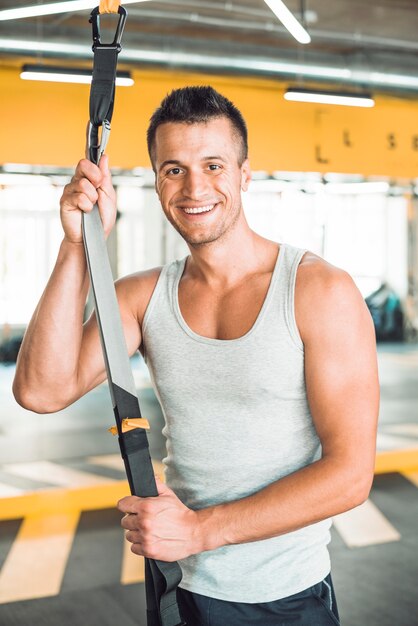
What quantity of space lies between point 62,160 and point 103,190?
453 centimetres

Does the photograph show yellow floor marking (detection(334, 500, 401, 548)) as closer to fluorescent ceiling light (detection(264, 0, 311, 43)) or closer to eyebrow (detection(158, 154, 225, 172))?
fluorescent ceiling light (detection(264, 0, 311, 43))

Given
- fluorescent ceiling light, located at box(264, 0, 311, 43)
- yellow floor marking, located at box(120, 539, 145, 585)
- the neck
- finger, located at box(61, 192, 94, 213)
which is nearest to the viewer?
finger, located at box(61, 192, 94, 213)

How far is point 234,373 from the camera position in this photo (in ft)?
3.62

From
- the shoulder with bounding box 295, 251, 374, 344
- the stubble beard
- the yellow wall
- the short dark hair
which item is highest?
the yellow wall

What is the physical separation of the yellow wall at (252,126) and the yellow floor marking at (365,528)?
300 centimetres

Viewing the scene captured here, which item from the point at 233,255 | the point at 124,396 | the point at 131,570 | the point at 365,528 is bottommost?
the point at 365,528

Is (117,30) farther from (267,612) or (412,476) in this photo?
(412,476)

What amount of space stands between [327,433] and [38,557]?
319 centimetres

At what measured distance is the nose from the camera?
114 cm

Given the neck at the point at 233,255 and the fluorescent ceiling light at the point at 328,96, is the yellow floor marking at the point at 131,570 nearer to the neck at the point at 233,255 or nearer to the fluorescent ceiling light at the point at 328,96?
the neck at the point at 233,255

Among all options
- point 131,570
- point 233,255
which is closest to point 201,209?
point 233,255

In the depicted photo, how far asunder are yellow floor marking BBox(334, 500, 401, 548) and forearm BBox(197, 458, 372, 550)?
10.4ft

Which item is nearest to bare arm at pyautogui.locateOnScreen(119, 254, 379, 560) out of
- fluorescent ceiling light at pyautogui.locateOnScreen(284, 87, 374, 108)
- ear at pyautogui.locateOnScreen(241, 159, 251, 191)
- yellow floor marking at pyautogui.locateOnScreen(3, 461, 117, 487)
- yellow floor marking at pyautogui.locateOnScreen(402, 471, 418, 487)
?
ear at pyautogui.locateOnScreen(241, 159, 251, 191)

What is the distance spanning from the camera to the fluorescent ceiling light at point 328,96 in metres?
5.45
